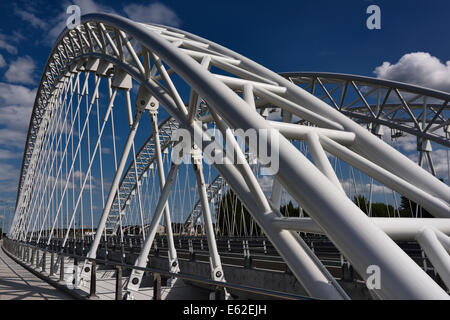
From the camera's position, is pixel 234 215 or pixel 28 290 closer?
pixel 28 290

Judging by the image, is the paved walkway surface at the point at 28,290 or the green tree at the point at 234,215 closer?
the paved walkway surface at the point at 28,290

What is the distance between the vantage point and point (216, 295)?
15.3 ft

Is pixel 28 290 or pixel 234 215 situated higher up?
pixel 234 215

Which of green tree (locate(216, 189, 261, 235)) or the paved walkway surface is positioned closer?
the paved walkway surface

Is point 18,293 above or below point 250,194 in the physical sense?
below

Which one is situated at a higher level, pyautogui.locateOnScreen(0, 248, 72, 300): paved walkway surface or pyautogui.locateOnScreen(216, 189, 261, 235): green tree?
pyautogui.locateOnScreen(216, 189, 261, 235): green tree

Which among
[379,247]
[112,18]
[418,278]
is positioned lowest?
[418,278]

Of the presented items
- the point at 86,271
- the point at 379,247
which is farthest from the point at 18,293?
the point at 379,247

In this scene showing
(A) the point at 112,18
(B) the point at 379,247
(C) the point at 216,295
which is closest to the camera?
(B) the point at 379,247

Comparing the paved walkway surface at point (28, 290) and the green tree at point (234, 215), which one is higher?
the green tree at point (234, 215)
